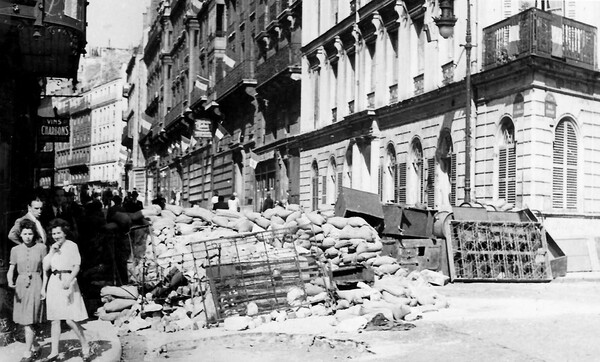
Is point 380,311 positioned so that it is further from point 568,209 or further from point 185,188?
point 185,188

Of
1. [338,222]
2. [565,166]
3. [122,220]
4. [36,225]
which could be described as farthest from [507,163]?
[36,225]

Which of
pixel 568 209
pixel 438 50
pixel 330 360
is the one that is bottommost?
pixel 330 360

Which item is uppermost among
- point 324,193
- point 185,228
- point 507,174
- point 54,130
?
point 54,130

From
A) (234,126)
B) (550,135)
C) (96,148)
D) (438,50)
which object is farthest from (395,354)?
(96,148)

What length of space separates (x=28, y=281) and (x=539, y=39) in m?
15.1

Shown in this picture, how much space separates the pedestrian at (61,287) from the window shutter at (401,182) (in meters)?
18.9

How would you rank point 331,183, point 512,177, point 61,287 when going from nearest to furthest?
point 61,287
point 512,177
point 331,183

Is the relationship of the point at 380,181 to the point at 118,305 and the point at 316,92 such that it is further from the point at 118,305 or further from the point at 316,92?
the point at 118,305

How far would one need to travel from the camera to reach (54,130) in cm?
2689

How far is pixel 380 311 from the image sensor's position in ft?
35.8

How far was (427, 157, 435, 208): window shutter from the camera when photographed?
24.7 metres

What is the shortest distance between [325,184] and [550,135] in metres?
14.2

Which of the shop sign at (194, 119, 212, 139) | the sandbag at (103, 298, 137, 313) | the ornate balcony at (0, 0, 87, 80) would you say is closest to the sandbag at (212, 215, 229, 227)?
the ornate balcony at (0, 0, 87, 80)

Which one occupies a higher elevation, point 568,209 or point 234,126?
point 234,126
